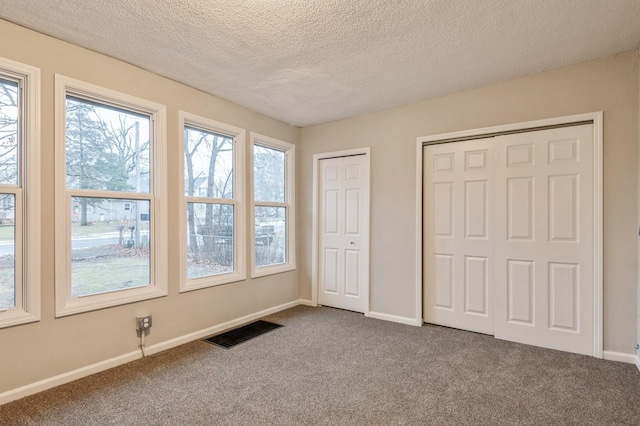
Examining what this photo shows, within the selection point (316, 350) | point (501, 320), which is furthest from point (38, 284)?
point (501, 320)

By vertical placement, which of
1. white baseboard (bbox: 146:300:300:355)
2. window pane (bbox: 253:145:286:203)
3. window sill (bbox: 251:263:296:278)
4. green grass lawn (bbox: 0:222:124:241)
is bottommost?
white baseboard (bbox: 146:300:300:355)

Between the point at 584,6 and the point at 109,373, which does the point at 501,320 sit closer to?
the point at 584,6

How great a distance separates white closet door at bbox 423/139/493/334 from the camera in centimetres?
343

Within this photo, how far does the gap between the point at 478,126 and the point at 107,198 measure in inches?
137

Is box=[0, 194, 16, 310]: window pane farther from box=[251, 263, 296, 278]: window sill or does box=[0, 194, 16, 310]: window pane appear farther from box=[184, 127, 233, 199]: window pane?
box=[251, 263, 296, 278]: window sill

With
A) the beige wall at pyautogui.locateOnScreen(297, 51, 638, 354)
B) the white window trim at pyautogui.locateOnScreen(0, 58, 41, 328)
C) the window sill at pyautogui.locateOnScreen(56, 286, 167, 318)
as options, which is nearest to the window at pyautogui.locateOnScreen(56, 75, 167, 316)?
the window sill at pyautogui.locateOnScreen(56, 286, 167, 318)

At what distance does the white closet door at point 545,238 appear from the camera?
291 centimetres

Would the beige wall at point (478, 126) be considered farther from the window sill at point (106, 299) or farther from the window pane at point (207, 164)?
the window sill at point (106, 299)

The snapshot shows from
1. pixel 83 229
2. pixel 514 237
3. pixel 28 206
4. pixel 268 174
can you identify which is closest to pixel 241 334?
pixel 83 229

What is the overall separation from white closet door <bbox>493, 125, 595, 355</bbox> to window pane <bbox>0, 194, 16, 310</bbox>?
13.0ft

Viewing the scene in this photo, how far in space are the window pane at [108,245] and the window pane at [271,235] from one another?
54.1 inches

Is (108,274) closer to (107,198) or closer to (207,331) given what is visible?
(107,198)

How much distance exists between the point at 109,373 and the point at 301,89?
298cm

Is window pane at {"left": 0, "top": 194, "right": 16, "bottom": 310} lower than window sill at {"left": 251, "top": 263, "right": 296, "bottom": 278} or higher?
higher
